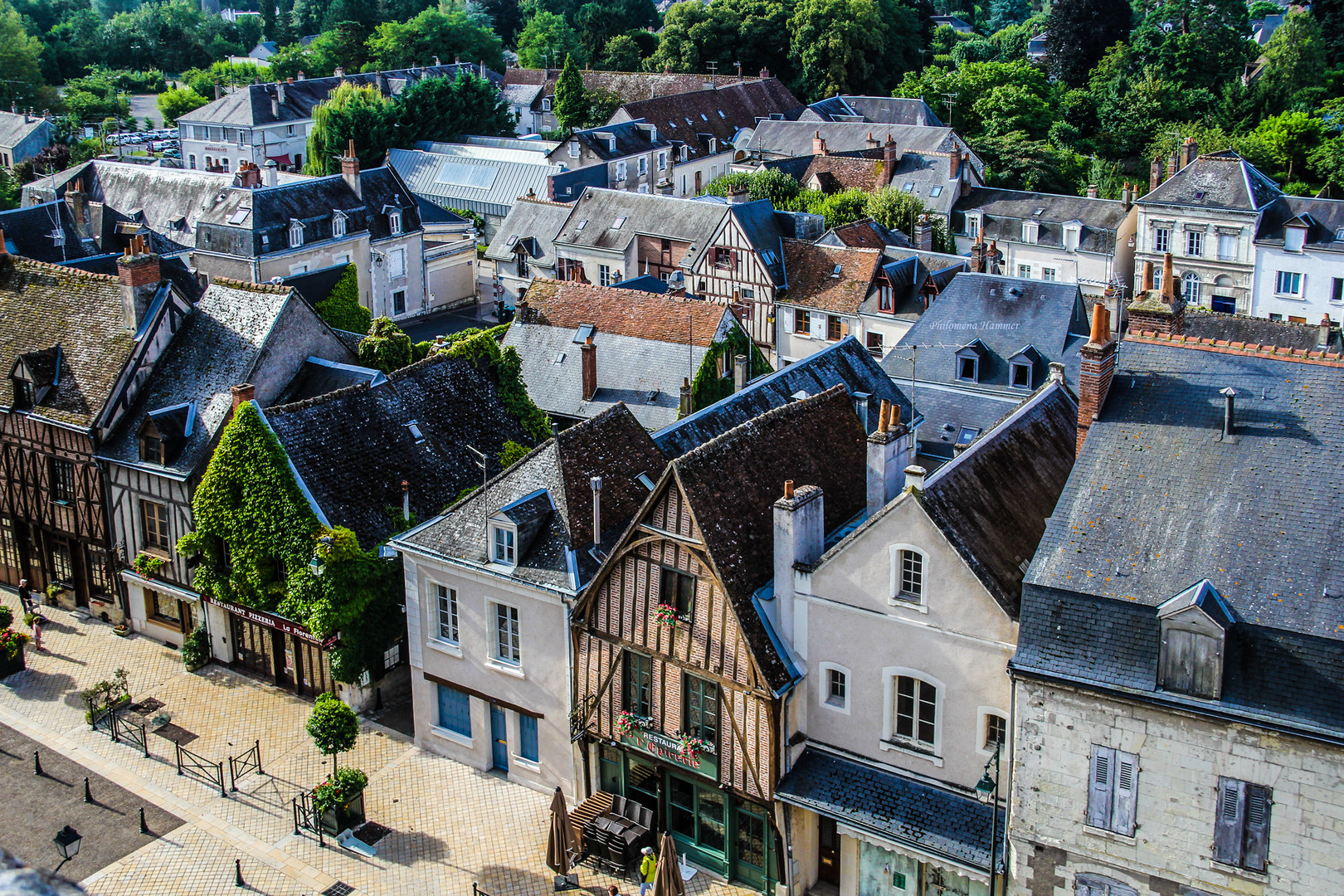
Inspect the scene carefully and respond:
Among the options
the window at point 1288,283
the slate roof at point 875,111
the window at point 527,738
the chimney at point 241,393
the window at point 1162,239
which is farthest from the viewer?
the slate roof at point 875,111

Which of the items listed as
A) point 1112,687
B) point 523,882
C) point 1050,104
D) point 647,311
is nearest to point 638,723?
point 523,882

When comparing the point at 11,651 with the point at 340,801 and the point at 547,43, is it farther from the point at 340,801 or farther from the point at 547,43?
the point at 547,43

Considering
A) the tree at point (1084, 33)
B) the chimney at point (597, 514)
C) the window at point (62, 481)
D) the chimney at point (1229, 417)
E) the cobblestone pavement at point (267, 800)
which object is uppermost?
the tree at point (1084, 33)

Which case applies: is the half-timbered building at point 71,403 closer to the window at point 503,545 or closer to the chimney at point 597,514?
the window at point 503,545

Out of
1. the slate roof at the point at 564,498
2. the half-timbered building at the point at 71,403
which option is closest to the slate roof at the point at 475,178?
the half-timbered building at the point at 71,403

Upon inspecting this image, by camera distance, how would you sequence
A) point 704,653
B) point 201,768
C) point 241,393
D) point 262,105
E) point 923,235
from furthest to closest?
point 262,105 → point 923,235 → point 241,393 → point 201,768 → point 704,653

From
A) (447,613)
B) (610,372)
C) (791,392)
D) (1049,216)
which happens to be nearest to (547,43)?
(1049,216)

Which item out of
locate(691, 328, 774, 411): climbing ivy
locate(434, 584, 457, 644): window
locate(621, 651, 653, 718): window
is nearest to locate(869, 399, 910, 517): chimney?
locate(621, 651, 653, 718): window

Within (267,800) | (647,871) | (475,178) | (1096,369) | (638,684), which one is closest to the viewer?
(1096,369)
